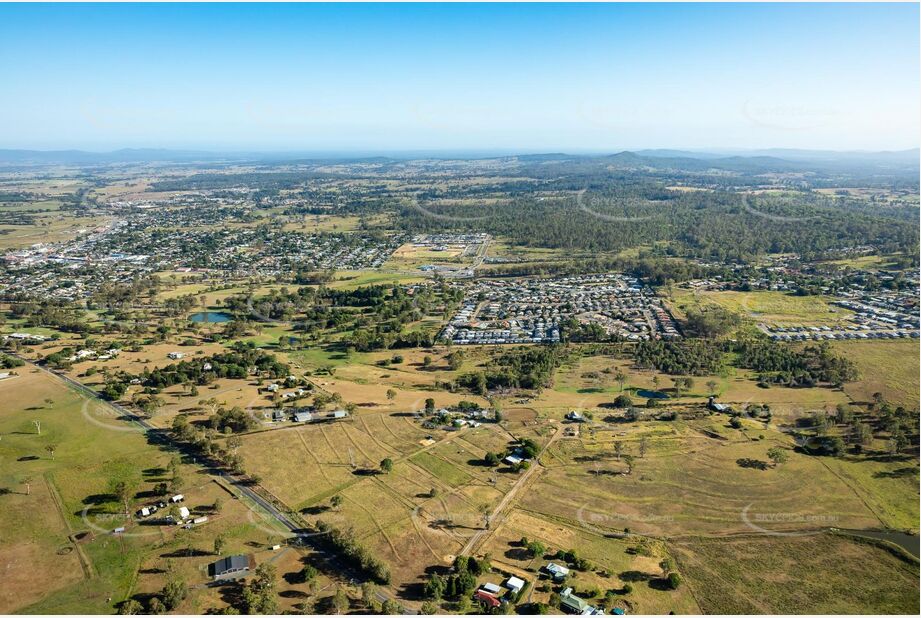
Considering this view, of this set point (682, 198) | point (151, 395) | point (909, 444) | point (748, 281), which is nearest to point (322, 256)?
point (151, 395)

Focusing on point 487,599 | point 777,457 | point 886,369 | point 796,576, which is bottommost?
point 796,576

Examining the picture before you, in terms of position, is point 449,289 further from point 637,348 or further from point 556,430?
point 556,430

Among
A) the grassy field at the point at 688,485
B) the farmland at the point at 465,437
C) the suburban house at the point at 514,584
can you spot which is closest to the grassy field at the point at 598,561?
the farmland at the point at 465,437

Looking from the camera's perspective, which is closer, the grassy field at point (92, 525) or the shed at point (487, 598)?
the shed at point (487, 598)

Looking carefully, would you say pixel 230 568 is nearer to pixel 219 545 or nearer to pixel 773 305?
pixel 219 545

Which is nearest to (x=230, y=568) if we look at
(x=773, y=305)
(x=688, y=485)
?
(x=688, y=485)

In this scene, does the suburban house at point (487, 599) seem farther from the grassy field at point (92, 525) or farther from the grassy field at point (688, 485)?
the grassy field at point (92, 525)
